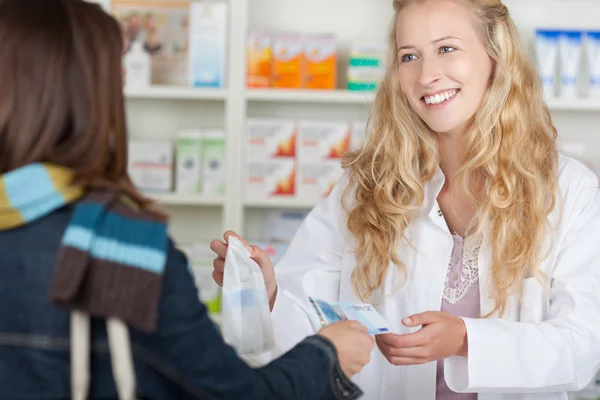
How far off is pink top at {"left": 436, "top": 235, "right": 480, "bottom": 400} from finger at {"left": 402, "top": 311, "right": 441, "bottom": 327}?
0.22 meters

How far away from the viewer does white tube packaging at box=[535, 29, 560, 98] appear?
3164mm

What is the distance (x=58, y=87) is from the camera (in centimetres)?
106

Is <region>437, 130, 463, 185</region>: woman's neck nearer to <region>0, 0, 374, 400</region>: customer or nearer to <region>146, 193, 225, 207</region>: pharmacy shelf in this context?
<region>0, 0, 374, 400</region>: customer

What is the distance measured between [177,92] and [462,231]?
1703 mm

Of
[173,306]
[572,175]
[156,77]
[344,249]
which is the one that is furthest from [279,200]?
[173,306]

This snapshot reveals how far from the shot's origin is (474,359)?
5.28ft

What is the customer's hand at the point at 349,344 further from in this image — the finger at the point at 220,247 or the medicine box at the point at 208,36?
the medicine box at the point at 208,36

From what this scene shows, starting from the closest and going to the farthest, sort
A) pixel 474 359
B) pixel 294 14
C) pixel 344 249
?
pixel 474 359
pixel 344 249
pixel 294 14

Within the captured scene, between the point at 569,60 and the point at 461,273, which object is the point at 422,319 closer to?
the point at 461,273

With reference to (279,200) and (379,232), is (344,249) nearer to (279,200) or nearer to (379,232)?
(379,232)

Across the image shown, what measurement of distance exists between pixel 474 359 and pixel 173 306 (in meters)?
0.76

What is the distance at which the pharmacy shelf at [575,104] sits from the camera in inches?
126

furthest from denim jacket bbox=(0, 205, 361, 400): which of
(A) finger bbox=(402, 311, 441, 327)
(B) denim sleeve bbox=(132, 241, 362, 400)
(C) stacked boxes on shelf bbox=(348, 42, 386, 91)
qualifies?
(C) stacked boxes on shelf bbox=(348, 42, 386, 91)

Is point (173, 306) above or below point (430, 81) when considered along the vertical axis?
below
